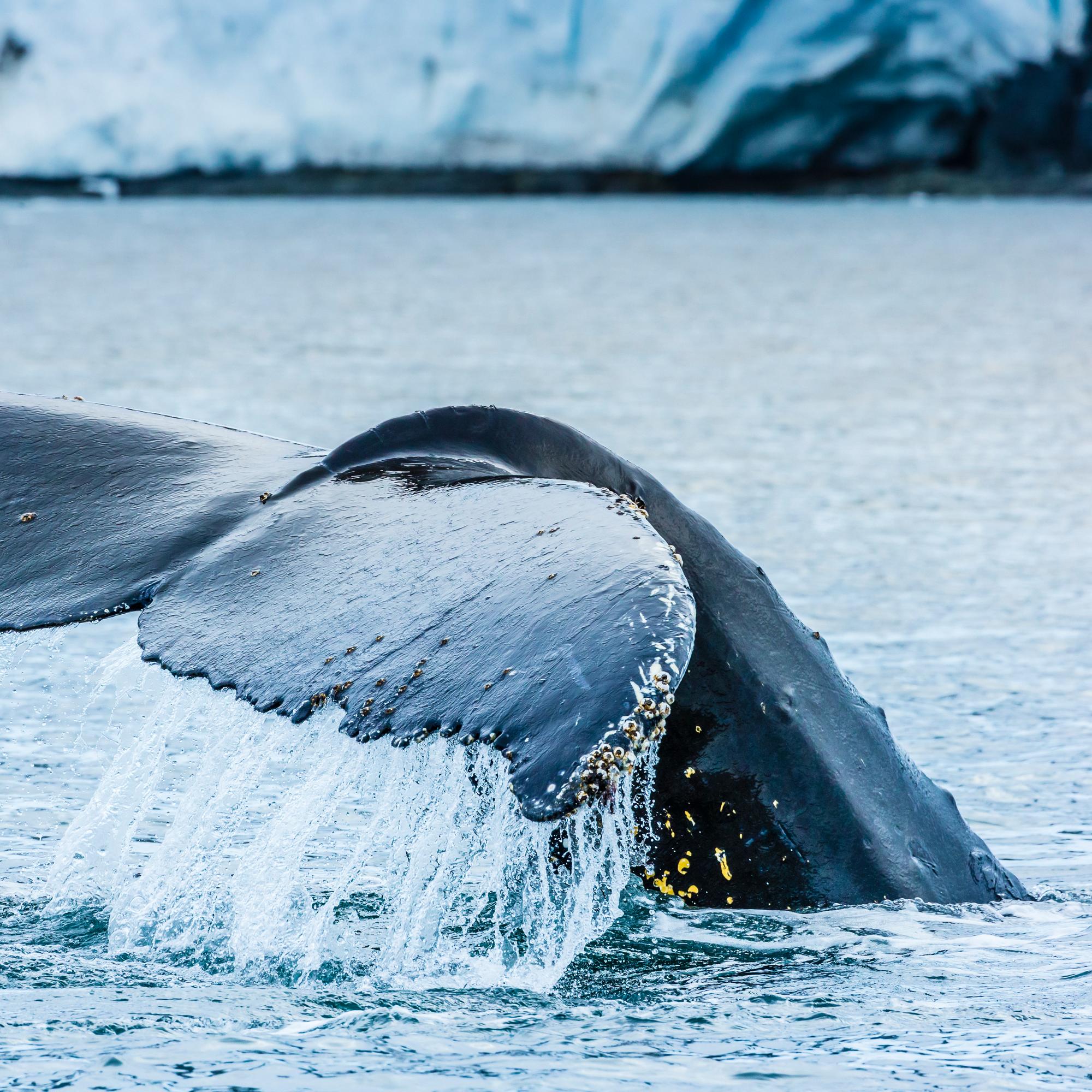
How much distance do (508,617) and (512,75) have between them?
62562 millimetres

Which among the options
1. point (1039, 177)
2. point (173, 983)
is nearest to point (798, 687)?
point (173, 983)

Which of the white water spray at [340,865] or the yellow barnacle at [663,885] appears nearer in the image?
the white water spray at [340,865]

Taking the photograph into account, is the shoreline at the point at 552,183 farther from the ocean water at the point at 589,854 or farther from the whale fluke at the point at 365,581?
the whale fluke at the point at 365,581

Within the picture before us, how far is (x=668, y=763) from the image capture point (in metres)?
3.60

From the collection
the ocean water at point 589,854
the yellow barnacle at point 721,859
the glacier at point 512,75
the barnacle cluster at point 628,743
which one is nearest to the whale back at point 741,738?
the yellow barnacle at point 721,859

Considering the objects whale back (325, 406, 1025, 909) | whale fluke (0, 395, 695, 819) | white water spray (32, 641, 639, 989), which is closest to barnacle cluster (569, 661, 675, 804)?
whale fluke (0, 395, 695, 819)

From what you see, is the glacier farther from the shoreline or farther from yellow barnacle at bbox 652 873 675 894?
yellow barnacle at bbox 652 873 675 894

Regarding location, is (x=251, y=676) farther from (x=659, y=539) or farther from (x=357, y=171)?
(x=357, y=171)

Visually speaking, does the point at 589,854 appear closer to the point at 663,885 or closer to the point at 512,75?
the point at 663,885

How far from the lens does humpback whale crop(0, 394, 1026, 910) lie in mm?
2611

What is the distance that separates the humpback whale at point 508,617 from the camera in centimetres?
261

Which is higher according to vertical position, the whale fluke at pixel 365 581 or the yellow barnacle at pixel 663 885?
the whale fluke at pixel 365 581

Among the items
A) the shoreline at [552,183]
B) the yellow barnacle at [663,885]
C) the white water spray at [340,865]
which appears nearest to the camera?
the white water spray at [340,865]

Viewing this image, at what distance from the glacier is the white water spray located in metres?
55.8
